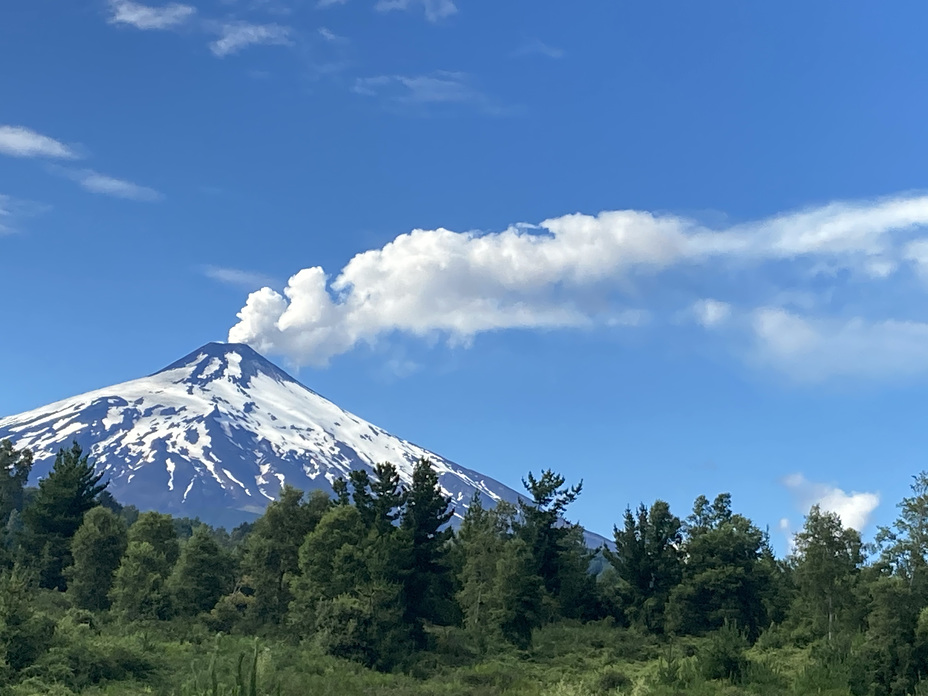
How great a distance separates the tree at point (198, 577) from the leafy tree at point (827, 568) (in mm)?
38941

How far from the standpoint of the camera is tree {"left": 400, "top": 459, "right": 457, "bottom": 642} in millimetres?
56344

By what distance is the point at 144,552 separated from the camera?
60844 millimetres

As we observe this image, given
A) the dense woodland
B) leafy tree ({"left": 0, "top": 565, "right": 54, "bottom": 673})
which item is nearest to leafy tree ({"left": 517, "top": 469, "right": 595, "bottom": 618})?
the dense woodland

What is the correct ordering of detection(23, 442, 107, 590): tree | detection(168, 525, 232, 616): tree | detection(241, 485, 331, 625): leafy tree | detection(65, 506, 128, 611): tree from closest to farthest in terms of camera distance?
detection(241, 485, 331, 625): leafy tree → detection(168, 525, 232, 616): tree → detection(65, 506, 128, 611): tree → detection(23, 442, 107, 590): tree

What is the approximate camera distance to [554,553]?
7069 cm

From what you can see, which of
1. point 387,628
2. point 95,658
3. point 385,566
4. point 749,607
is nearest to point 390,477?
point 385,566

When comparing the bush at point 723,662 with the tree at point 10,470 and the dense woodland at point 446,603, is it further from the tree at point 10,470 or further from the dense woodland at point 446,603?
the tree at point 10,470

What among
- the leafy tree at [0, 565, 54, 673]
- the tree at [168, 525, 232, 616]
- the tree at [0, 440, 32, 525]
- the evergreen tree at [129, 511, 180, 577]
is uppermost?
the tree at [0, 440, 32, 525]

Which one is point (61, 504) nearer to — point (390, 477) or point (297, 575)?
point (297, 575)

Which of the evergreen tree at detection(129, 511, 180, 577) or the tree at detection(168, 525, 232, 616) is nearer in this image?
the tree at detection(168, 525, 232, 616)

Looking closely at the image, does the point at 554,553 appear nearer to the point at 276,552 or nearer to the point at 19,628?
the point at 276,552

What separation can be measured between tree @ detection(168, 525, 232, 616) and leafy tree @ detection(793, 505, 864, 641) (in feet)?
128

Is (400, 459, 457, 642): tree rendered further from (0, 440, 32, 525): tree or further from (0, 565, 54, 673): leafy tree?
(0, 440, 32, 525): tree

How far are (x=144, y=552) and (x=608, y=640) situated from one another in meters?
30.5
